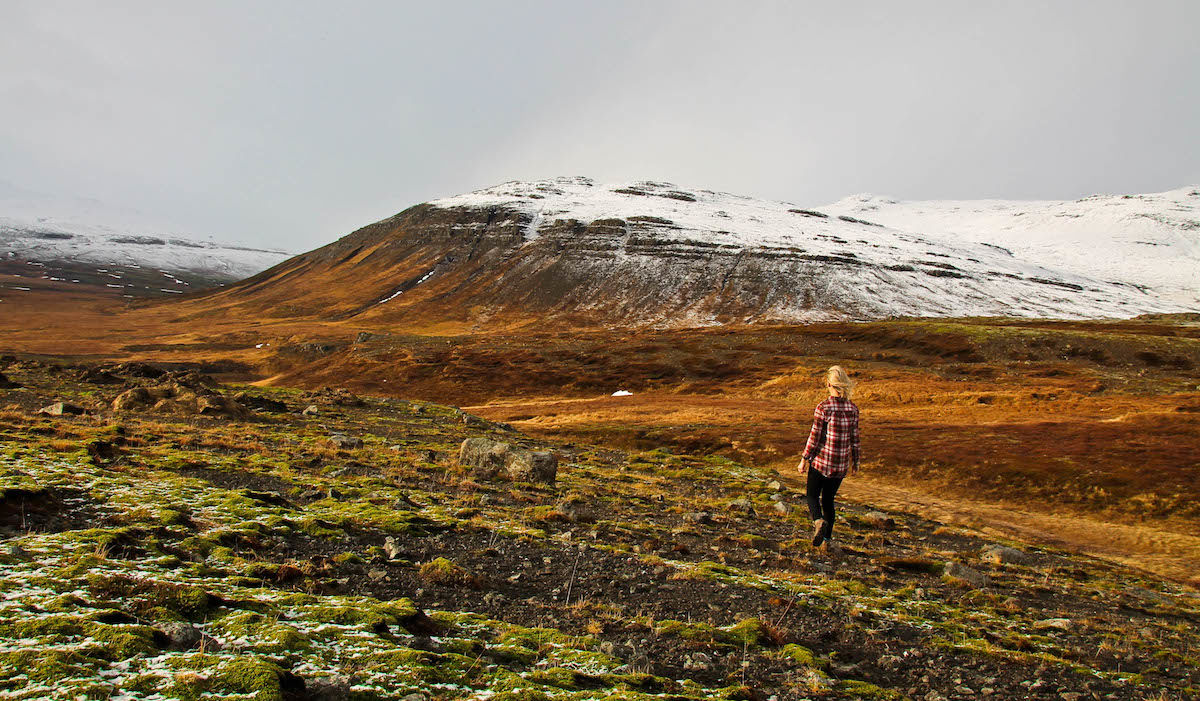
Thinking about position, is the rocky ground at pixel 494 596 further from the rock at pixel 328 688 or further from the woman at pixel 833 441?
the woman at pixel 833 441

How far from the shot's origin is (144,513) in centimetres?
Result: 1133

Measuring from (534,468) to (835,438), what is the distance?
1147cm

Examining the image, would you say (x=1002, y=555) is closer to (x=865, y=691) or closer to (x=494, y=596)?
(x=865, y=691)

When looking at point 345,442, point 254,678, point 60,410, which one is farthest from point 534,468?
point 60,410

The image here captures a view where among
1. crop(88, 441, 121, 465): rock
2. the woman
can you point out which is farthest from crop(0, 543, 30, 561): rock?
the woman

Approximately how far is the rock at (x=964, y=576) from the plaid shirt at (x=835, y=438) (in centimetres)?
349

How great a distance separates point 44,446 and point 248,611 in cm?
1530

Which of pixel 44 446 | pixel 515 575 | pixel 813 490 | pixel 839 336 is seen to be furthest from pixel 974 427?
pixel 839 336

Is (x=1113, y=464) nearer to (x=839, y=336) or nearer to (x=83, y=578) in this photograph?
(x=83, y=578)

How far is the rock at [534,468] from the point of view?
71.3 feet

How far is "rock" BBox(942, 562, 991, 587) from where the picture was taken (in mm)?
13789

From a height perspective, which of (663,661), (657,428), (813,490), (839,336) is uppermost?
(839,336)

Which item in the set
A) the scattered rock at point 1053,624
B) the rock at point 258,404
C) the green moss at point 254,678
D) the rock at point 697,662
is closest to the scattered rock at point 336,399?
the rock at point 258,404

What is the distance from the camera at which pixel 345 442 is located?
2598 centimetres
